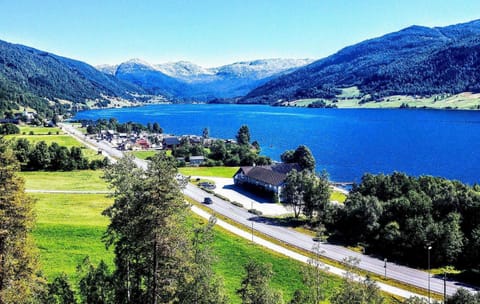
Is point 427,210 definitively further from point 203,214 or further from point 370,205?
point 203,214

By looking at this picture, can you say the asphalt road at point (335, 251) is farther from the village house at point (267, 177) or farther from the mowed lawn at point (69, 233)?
the mowed lawn at point (69, 233)

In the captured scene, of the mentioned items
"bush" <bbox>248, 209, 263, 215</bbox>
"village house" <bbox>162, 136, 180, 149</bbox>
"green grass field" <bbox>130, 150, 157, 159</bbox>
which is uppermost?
"village house" <bbox>162, 136, 180, 149</bbox>

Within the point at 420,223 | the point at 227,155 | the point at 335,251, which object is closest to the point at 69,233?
the point at 335,251

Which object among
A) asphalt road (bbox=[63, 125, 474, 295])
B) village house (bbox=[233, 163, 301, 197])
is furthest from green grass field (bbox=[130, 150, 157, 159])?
asphalt road (bbox=[63, 125, 474, 295])

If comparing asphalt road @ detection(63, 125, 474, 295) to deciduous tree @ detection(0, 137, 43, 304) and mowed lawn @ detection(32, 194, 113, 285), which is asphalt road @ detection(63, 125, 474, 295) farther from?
deciduous tree @ detection(0, 137, 43, 304)

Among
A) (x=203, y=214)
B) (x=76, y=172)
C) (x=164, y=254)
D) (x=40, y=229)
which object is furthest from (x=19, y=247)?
(x=76, y=172)

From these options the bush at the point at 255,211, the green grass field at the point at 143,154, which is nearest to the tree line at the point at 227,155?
the green grass field at the point at 143,154
